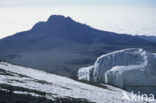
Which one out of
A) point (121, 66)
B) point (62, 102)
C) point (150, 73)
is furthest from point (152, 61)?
point (62, 102)

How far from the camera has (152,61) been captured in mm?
67938

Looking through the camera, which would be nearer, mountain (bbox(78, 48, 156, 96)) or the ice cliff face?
mountain (bbox(78, 48, 156, 96))

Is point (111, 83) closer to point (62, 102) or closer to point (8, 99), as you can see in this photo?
point (62, 102)

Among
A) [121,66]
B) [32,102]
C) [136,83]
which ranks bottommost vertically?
[32,102]

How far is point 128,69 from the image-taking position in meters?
67.1

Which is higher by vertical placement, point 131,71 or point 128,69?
point 128,69

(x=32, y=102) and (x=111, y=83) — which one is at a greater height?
(x=111, y=83)

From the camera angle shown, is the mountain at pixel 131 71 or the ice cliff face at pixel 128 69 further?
the ice cliff face at pixel 128 69

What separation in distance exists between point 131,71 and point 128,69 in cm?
98

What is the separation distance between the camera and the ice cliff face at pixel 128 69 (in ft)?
216

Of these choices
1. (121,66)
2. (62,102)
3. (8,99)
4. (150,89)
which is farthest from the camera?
(121,66)

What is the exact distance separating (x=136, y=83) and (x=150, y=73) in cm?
431

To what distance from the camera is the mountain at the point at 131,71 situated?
2589 inches

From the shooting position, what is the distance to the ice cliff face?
65875mm
